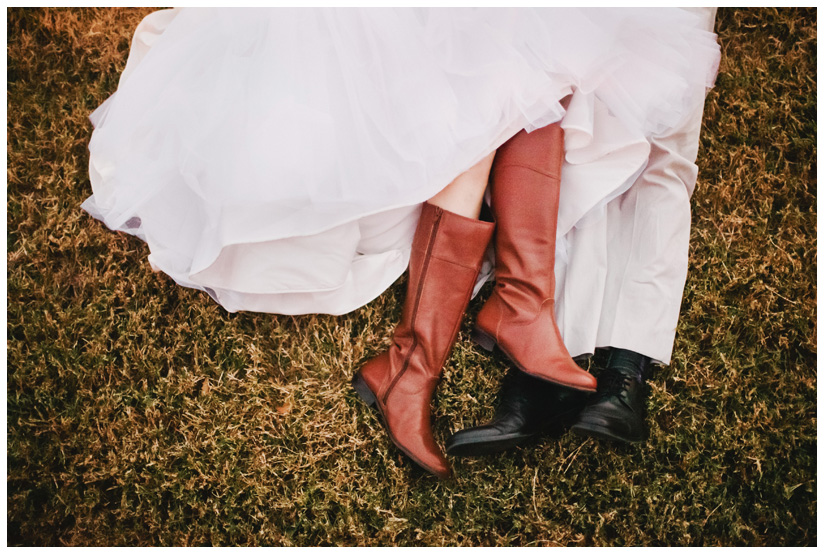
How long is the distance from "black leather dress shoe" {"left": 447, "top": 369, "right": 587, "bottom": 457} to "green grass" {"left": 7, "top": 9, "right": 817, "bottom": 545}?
5.8 inches

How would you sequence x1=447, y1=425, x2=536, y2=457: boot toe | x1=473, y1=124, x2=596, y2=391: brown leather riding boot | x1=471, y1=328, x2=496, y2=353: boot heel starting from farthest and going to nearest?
x1=471, y1=328, x2=496, y2=353: boot heel, x1=447, y1=425, x2=536, y2=457: boot toe, x1=473, y1=124, x2=596, y2=391: brown leather riding boot

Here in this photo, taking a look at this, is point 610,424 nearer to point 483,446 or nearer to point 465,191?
point 483,446

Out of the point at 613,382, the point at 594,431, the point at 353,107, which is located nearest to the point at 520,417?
the point at 594,431

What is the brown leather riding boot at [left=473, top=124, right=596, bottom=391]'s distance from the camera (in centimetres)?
181

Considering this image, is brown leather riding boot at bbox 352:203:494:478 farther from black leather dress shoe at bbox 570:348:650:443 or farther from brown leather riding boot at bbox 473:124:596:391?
black leather dress shoe at bbox 570:348:650:443

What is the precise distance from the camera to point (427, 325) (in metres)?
1.92

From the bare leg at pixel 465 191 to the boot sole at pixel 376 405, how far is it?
693 mm

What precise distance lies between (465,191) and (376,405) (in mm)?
814

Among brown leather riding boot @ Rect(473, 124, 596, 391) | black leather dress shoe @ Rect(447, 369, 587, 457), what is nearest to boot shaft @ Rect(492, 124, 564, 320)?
brown leather riding boot @ Rect(473, 124, 596, 391)

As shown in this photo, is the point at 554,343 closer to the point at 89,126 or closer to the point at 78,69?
the point at 89,126

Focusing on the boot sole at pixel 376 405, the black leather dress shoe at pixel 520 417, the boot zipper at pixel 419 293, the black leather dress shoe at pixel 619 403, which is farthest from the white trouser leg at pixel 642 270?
the boot sole at pixel 376 405

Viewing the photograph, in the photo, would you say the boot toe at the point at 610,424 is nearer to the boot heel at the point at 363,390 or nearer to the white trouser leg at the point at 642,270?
the white trouser leg at the point at 642,270

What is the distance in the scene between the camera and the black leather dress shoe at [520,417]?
A: 194 cm

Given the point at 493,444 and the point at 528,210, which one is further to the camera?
the point at 493,444
